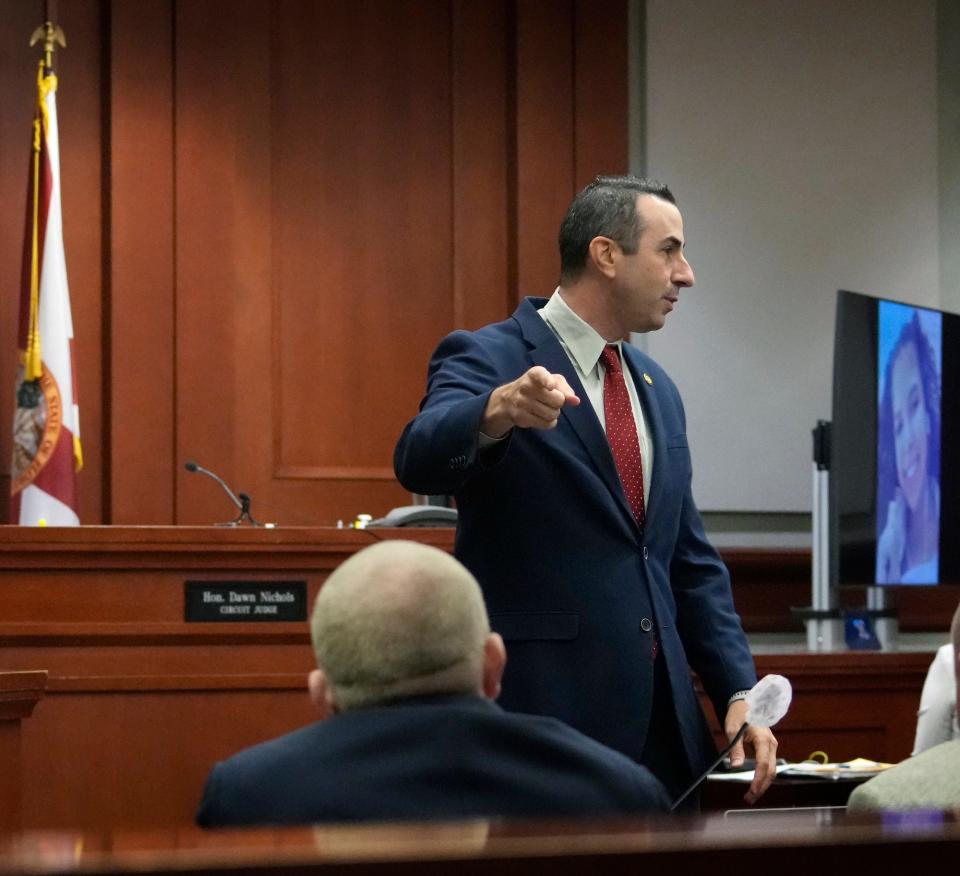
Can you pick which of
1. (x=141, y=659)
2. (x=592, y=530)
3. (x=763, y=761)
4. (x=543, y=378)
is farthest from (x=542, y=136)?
(x=543, y=378)

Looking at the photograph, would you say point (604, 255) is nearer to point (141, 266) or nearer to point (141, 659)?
point (141, 659)

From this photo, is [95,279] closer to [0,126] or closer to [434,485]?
[0,126]

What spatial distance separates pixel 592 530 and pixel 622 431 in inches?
8.3

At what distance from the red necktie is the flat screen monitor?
105 inches

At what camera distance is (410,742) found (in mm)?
1413

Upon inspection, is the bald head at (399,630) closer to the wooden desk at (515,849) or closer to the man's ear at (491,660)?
the man's ear at (491,660)

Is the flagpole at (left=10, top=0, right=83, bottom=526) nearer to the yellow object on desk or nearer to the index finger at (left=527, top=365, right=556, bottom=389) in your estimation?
the yellow object on desk

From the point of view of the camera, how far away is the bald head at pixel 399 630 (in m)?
1.48

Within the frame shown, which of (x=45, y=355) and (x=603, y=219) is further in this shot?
(x=45, y=355)

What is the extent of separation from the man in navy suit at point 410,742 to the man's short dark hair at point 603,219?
1.38m

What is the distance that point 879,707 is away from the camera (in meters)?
4.88

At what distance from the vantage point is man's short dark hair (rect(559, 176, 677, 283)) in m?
2.83

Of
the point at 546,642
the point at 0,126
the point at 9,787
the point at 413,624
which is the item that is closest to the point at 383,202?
the point at 0,126

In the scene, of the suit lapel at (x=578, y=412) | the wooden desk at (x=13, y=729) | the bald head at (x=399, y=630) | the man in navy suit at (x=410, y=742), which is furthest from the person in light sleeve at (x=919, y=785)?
the wooden desk at (x=13, y=729)
